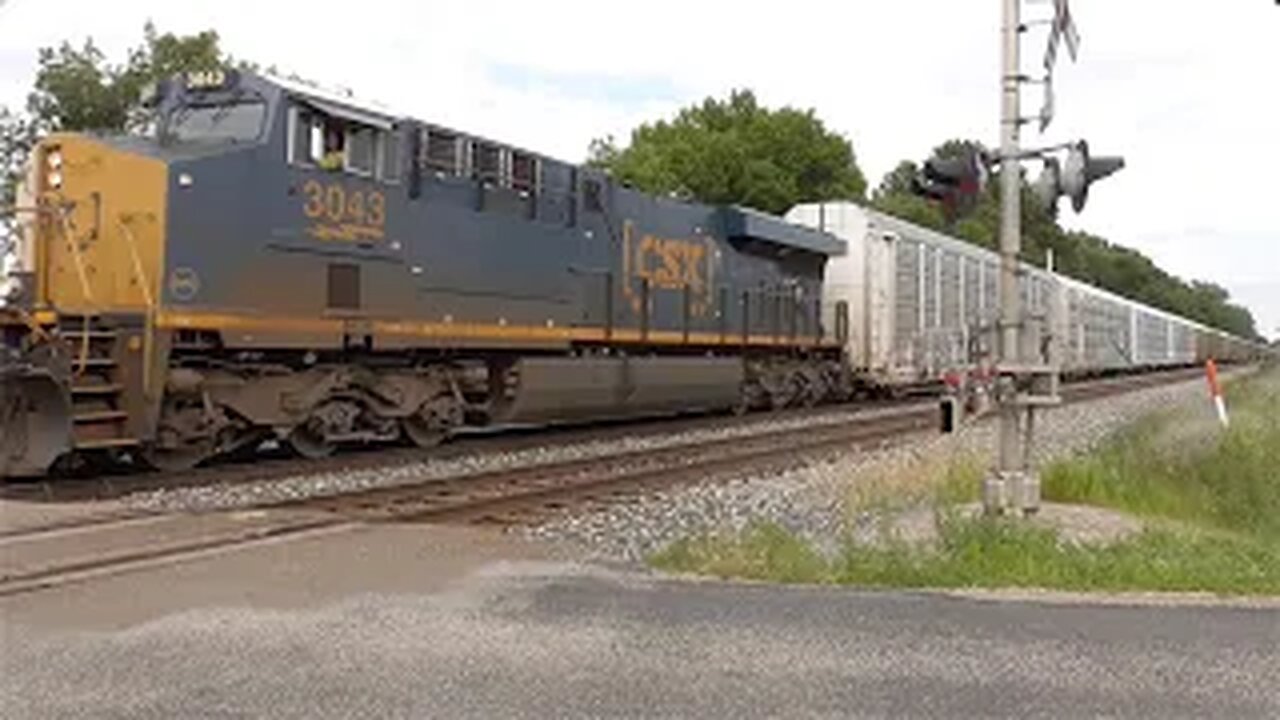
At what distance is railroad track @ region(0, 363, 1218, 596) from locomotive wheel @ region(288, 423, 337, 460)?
2.15 metres

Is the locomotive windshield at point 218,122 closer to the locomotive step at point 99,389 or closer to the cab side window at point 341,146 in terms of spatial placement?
the cab side window at point 341,146

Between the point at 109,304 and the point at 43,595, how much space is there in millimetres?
5917

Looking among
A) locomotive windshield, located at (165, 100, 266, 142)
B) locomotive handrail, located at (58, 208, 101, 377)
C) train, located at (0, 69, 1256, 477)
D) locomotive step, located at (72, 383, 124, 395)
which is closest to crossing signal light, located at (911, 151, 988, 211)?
train, located at (0, 69, 1256, 477)

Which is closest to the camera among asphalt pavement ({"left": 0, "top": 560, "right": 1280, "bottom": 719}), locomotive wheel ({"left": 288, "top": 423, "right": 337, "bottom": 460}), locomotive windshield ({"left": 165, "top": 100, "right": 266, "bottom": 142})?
asphalt pavement ({"left": 0, "top": 560, "right": 1280, "bottom": 719})

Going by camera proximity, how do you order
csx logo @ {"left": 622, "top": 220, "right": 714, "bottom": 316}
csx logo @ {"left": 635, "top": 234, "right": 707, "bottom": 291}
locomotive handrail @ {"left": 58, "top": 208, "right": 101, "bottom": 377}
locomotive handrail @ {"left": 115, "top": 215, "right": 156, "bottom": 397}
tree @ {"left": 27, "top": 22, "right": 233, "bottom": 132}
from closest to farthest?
locomotive handrail @ {"left": 115, "top": 215, "right": 156, "bottom": 397} < locomotive handrail @ {"left": 58, "top": 208, "right": 101, "bottom": 377} < csx logo @ {"left": 622, "top": 220, "right": 714, "bottom": 316} < csx logo @ {"left": 635, "top": 234, "right": 707, "bottom": 291} < tree @ {"left": 27, "top": 22, "right": 233, "bottom": 132}

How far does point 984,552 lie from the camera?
7816 millimetres

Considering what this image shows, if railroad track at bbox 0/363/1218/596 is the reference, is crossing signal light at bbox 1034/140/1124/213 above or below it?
above

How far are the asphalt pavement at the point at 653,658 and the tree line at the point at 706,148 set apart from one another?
4.20 metres

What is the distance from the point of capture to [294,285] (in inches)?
523

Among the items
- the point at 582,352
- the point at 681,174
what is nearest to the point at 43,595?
the point at 582,352

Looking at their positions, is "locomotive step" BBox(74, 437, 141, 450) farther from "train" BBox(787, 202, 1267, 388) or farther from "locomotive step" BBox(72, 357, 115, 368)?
"train" BBox(787, 202, 1267, 388)

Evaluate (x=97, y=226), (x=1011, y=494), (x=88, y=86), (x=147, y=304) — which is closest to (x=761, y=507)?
(x=1011, y=494)

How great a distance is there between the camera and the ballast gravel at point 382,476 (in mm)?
10750

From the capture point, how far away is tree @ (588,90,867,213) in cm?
5766
